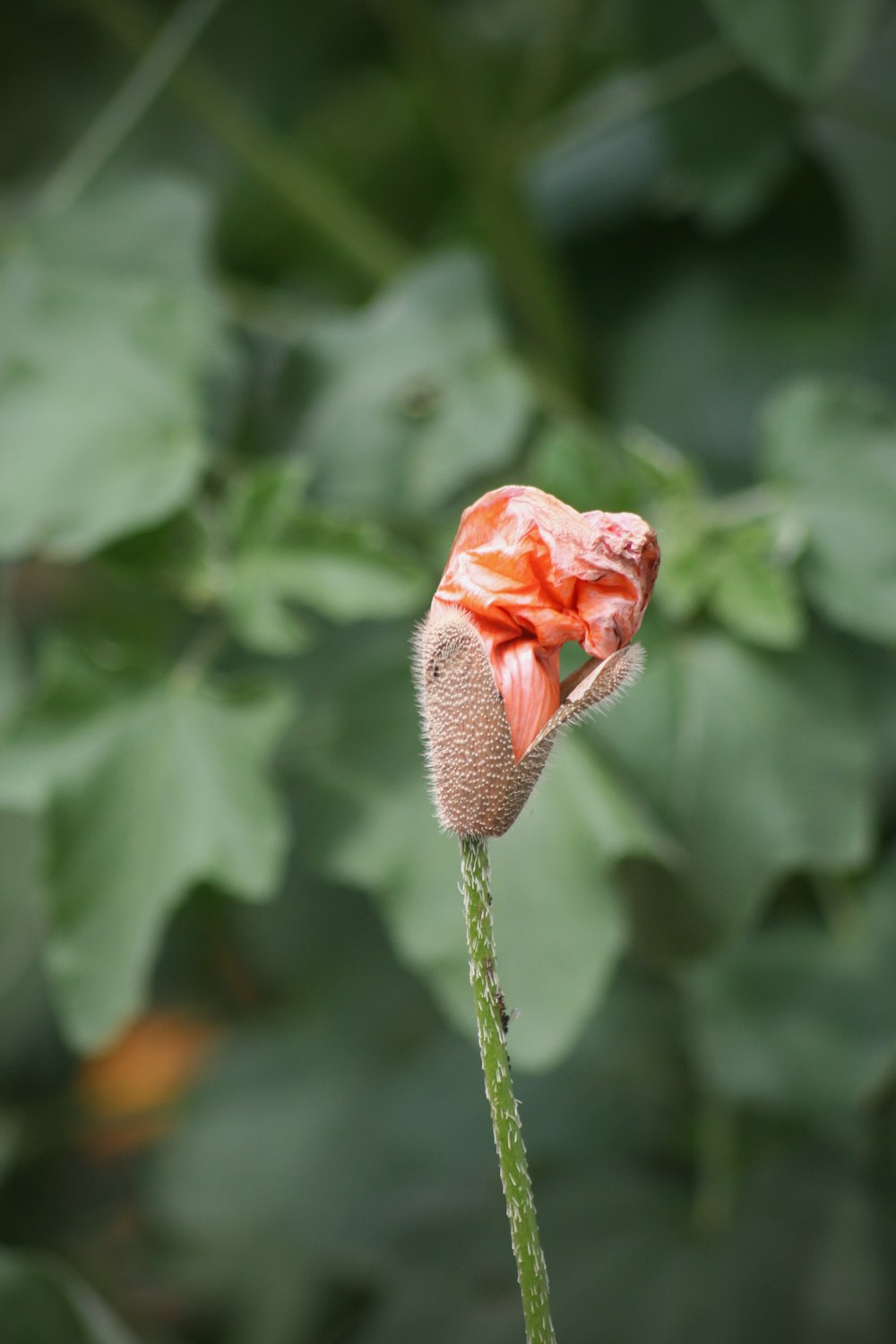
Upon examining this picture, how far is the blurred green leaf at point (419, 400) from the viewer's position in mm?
850

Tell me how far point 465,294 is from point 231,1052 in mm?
738

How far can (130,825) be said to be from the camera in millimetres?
727

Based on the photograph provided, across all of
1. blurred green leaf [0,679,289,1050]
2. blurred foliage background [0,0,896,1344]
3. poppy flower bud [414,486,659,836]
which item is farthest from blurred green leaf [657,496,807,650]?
poppy flower bud [414,486,659,836]

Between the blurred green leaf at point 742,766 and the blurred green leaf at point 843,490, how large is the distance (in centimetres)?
6

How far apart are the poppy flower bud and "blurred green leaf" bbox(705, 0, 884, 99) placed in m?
0.66

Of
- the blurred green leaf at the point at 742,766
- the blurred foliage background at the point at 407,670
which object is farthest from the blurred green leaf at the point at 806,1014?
the blurred green leaf at the point at 742,766

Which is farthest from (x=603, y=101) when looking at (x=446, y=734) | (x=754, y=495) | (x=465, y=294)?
(x=446, y=734)

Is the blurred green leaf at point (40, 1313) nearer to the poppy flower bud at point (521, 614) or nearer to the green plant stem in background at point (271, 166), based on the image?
the poppy flower bud at point (521, 614)

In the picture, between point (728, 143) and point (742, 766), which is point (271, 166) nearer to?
point (728, 143)

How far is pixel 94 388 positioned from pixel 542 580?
1.95ft

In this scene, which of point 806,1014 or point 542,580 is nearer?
point 542,580

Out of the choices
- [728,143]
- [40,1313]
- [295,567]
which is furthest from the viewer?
[728,143]

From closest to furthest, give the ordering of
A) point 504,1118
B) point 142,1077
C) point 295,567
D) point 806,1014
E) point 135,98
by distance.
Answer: point 504,1118 < point 295,567 < point 806,1014 < point 135,98 < point 142,1077

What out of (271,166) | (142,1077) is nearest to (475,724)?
(271,166)
